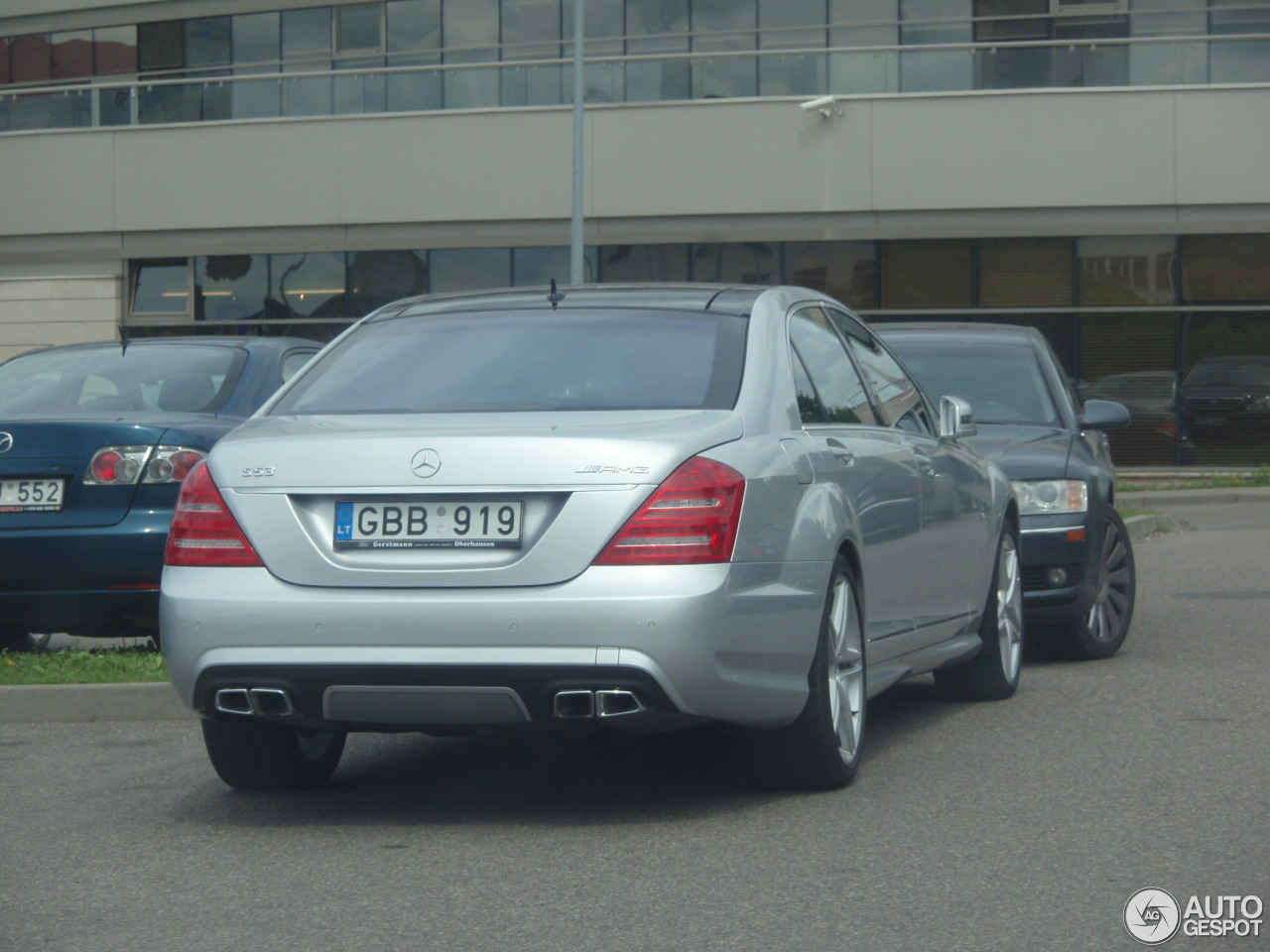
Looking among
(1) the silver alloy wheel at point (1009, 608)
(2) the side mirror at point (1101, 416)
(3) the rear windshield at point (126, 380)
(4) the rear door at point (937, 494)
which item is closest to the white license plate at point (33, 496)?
(3) the rear windshield at point (126, 380)

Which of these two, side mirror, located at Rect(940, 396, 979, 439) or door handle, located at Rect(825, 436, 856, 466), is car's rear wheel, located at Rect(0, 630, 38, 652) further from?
door handle, located at Rect(825, 436, 856, 466)

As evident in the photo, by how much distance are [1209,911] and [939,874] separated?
0.65 m

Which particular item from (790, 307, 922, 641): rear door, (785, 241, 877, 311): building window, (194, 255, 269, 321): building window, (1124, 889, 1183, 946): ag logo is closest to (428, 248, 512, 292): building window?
(194, 255, 269, 321): building window

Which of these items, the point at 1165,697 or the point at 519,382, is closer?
the point at 519,382

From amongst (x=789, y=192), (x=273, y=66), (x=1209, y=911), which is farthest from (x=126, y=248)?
(x=1209, y=911)

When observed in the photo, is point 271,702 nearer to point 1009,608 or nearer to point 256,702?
point 256,702

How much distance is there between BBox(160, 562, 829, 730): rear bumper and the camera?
498 centimetres

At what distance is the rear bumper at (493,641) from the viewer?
498cm

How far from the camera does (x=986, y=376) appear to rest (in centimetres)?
1027

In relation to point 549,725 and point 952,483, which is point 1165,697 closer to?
point 952,483

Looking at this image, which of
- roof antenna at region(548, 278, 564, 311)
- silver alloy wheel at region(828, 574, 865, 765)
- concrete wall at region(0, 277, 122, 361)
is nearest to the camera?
silver alloy wheel at region(828, 574, 865, 765)

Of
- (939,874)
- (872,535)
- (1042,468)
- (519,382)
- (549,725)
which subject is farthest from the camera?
(1042,468)

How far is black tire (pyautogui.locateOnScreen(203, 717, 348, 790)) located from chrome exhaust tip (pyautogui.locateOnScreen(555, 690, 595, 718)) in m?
1.15

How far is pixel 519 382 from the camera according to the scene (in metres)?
5.71
